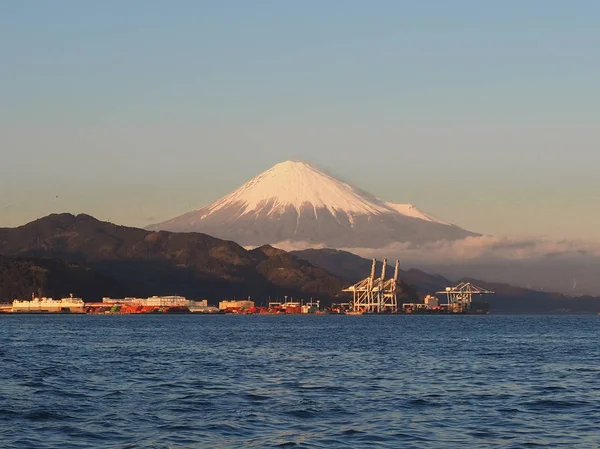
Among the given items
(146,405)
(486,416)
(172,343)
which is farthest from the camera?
(172,343)

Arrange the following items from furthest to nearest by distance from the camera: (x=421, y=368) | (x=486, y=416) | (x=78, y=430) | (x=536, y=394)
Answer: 1. (x=421, y=368)
2. (x=536, y=394)
3. (x=486, y=416)
4. (x=78, y=430)

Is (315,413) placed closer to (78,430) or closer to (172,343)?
(78,430)

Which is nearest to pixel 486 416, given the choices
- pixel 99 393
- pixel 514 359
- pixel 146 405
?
pixel 146 405

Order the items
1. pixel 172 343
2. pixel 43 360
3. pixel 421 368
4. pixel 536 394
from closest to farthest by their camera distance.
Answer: pixel 536 394 < pixel 421 368 < pixel 43 360 < pixel 172 343

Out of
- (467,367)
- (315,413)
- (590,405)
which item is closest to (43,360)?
(467,367)

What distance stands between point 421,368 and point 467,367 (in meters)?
3.68

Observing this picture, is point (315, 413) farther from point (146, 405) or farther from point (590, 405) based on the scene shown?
point (590, 405)

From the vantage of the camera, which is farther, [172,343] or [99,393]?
[172,343]

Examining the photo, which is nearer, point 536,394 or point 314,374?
point 536,394

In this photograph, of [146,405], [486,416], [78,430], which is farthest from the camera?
[146,405]

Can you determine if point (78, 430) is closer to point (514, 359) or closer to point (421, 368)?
point (421, 368)

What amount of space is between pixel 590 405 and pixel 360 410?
12.2 meters

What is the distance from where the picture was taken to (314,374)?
72.7 m

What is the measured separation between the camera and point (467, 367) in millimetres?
80562
